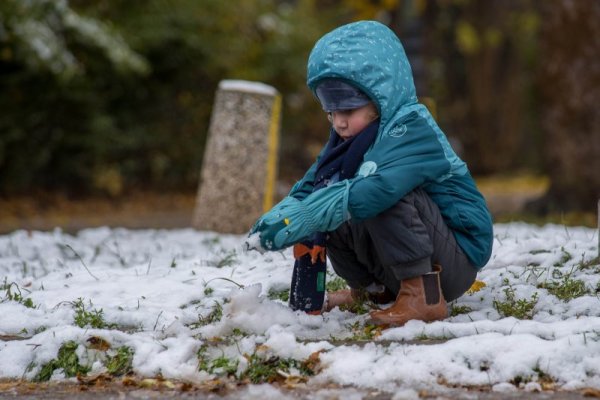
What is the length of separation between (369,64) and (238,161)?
4.28 metres

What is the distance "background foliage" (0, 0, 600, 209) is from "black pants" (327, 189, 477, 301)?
5183 mm

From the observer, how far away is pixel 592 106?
1052 cm

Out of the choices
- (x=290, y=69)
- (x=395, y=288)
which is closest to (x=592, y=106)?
(x=290, y=69)

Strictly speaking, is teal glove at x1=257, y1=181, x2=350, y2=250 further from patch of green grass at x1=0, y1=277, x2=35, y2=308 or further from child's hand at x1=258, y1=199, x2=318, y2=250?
patch of green grass at x1=0, y1=277, x2=35, y2=308

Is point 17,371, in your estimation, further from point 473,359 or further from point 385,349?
point 473,359

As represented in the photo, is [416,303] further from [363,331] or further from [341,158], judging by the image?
[341,158]

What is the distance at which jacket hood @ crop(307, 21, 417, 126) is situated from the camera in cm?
390

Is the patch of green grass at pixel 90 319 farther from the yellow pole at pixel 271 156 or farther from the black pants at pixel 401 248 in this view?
the yellow pole at pixel 271 156

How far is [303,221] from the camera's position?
12.5ft

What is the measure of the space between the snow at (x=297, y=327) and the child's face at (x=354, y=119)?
2.21 feet

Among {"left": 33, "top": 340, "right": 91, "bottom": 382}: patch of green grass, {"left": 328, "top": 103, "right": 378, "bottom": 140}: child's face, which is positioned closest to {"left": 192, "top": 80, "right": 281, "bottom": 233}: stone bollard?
{"left": 328, "top": 103, "right": 378, "bottom": 140}: child's face

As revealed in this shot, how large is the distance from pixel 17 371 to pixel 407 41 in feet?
26.9

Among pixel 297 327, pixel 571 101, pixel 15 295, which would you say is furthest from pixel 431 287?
pixel 571 101

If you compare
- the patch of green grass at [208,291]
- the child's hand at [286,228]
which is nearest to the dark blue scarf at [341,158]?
the child's hand at [286,228]
